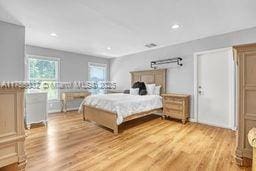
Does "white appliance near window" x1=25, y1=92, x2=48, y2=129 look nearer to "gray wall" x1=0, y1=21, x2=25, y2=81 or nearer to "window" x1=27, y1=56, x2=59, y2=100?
"gray wall" x1=0, y1=21, x2=25, y2=81

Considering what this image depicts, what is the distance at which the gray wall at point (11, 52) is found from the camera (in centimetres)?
362

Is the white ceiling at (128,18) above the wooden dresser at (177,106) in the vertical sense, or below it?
above

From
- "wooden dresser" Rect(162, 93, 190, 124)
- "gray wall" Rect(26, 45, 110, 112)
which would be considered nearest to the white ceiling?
"gray wall" Rect(26, 45, 110, 112)

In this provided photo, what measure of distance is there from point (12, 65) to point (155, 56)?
170 inches

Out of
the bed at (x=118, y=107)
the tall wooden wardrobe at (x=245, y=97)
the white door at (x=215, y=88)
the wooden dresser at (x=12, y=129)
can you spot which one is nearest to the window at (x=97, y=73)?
the bed at (x=118, y=107)

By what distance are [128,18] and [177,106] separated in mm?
2823

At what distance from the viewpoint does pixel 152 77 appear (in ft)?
18.9

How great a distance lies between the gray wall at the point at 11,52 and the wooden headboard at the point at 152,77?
3.85 meters

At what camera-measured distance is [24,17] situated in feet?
11.0

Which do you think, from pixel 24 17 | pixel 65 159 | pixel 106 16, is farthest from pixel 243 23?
pixel 24 17

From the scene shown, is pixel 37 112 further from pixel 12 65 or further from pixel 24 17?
pixel 24 17

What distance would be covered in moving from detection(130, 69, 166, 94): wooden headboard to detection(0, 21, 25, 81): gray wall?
3.85 m

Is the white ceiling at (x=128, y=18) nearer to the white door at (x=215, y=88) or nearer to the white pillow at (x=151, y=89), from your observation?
the white door at (x=215, y=88)

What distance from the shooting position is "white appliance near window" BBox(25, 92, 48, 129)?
3988 millimetres
